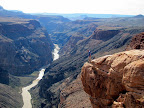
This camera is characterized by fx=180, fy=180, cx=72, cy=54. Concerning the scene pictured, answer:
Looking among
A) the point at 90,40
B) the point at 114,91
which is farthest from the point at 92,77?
the point at 90,40

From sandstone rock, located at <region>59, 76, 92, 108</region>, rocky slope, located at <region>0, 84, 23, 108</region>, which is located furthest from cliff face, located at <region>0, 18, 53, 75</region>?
sandstone rock, located at <region>59, 76, 92, 108</region>

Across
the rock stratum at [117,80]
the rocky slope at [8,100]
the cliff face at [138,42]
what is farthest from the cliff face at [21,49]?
the rock stratum at [117,80]

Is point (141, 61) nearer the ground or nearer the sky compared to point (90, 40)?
nearer the sky

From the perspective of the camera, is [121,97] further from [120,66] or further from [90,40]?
[90,40]

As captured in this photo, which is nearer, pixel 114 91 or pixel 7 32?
pixel 114 91

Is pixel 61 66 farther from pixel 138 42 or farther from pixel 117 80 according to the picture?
pixel 117 80

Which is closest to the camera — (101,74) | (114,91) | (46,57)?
(114,91)

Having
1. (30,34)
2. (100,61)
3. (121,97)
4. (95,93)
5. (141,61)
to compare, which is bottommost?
(30,34)

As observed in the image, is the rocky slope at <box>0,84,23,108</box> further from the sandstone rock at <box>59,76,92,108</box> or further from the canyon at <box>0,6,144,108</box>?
the sandstone rock at <box>59,76,92,108</box>
